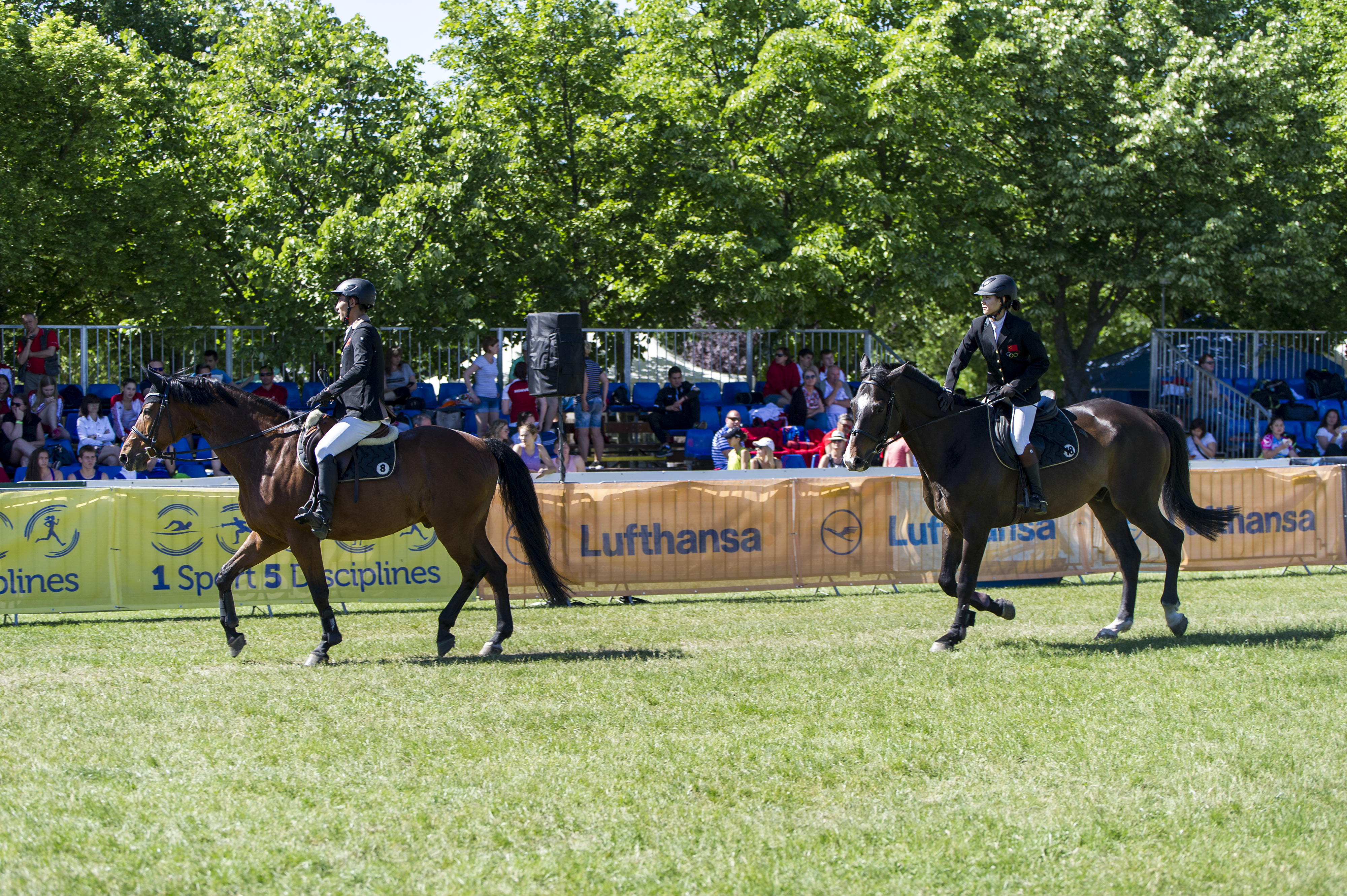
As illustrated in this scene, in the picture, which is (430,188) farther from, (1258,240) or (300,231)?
(1258,240)

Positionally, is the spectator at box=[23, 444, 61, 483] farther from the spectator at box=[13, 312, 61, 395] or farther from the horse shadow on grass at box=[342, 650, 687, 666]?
the horse shadow on grass at box=[342, 650, 687, 666]

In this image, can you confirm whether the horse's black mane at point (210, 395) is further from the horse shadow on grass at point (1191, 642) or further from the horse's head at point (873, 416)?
the horse shadow on grass at point (1191, 642)

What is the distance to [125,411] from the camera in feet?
61.6

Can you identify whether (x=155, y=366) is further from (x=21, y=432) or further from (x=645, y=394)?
(x=645, y=394)

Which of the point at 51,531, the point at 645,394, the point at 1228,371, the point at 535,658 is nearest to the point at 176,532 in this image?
the point at 51,531

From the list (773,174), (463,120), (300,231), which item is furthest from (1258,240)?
(300,231)

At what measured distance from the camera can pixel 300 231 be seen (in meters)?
22.3

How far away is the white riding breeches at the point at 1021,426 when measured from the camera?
10.1m

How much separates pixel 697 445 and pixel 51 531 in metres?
11.0

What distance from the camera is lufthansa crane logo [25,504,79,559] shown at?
13109 mm

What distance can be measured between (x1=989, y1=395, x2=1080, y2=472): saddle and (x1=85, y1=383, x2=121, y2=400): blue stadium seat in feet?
48.5

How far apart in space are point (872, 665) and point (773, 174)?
19.2 meters

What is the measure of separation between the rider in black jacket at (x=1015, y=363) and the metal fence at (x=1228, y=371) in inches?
650

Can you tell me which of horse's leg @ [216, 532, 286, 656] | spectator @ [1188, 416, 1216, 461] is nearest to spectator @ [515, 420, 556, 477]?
horse's leg @ [216, 532, 286, 656]
